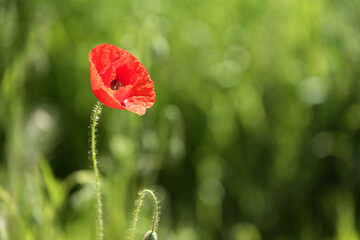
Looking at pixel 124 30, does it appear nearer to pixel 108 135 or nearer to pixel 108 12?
pixel 108 12

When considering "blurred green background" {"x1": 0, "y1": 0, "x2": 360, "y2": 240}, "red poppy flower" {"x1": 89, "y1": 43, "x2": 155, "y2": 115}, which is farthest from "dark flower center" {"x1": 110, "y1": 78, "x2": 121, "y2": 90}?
"blurred green background" {"x1": 0, "y1": 0, "x2": 360, "y2": 240}

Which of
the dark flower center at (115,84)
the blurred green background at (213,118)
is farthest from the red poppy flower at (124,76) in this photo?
the blurred green background at (213,118)

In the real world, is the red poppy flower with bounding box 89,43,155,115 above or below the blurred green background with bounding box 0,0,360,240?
above

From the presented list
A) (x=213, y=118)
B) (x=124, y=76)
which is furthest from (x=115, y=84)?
(x=213, y=118)

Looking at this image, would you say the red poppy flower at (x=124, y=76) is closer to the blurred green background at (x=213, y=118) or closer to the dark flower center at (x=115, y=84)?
the dark flower center at (x=115, y=84)

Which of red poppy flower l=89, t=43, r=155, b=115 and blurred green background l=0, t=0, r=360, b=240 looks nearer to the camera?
red poppy flower l=89, t=43, r=155, b=115

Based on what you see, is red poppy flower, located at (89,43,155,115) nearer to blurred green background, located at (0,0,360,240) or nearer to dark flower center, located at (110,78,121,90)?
dark flower center, located at (110,78,121,90)

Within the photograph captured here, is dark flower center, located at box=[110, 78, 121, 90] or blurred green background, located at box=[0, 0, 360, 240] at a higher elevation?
dark flower center, located at box=[110, 78, 121, 90]
